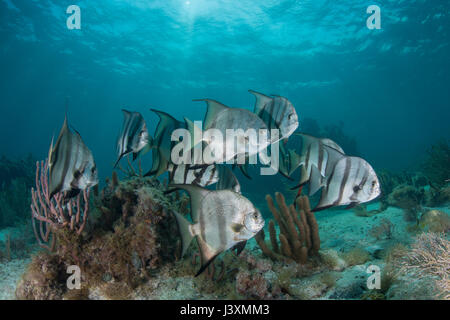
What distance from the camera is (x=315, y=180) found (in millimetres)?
2787

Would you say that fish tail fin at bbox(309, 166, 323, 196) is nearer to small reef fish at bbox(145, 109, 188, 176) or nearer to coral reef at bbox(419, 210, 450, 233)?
small reef fish at bbox(145, 109, 188, 176)

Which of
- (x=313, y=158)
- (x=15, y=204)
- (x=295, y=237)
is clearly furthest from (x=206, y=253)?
(x=15, y=204)

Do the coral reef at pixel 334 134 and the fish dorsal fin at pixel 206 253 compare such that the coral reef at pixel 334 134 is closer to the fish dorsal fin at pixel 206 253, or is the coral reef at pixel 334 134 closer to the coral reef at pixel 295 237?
the coral reef at pixel 295 237

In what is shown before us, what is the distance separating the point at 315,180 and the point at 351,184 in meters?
0.41

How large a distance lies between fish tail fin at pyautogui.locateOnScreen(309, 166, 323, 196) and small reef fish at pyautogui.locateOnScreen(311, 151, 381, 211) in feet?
0.61

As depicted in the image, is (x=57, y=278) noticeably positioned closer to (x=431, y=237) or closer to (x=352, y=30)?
(x=431, y=237)

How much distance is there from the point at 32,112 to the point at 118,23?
61.0m

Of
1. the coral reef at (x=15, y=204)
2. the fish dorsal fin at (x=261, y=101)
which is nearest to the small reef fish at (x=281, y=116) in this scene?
the fish dorsal fin at (x=261, y=101)

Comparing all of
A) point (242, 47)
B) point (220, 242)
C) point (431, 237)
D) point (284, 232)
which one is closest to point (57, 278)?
point (220, 242)

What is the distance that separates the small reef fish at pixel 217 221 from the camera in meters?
2.17

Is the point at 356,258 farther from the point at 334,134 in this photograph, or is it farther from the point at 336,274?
the point at 334,134

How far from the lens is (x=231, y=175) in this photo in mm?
3432

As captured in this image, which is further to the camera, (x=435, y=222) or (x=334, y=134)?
(x=334, y=134)

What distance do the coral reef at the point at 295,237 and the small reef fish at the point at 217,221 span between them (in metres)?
2.25
